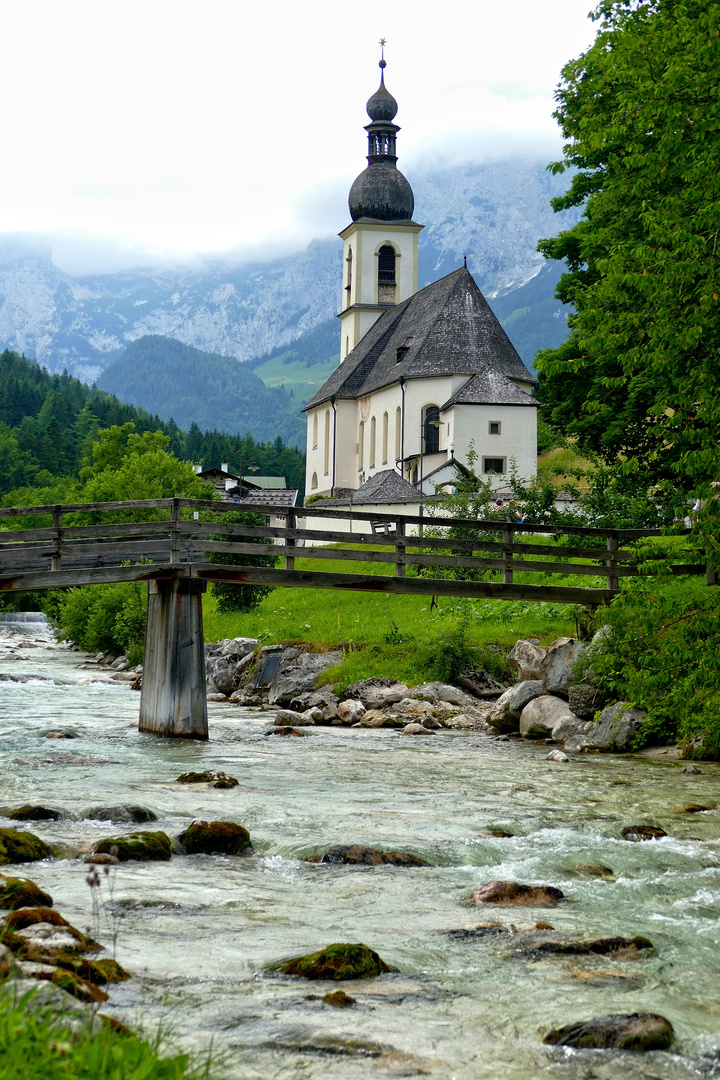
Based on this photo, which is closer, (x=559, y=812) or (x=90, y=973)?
(x=90, y=973)

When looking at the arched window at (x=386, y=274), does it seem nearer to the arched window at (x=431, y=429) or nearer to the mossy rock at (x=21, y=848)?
the arched window at (x=431, y=429)

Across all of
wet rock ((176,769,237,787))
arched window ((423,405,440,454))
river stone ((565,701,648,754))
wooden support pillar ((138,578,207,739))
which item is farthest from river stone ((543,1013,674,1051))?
arched window ((423,405,440,454))

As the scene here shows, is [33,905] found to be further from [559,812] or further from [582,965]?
[559,812]

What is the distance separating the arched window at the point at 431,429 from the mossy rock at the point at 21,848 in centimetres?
5425

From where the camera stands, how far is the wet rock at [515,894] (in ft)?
26.6

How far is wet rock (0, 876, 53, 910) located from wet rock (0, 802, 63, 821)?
355cm

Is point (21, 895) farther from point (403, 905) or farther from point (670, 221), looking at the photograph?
point (670, 221)

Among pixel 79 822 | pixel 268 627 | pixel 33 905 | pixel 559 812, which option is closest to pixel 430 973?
pixel 33 905

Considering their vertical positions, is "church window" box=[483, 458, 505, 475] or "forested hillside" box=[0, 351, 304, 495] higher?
"forested hillside" box=[0, 351, 304, 495]

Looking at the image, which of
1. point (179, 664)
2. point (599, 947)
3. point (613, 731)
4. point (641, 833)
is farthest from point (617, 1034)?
point (179, 664)

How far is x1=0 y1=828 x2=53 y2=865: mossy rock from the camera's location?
Result: 858 cm

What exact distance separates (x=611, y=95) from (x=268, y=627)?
68.5 ft

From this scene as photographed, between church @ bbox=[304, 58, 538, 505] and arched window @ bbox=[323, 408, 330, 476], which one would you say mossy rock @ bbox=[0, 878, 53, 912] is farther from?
arched window @ bbox=[323, 408, 330, 476]

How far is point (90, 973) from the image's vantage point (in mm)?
5461
